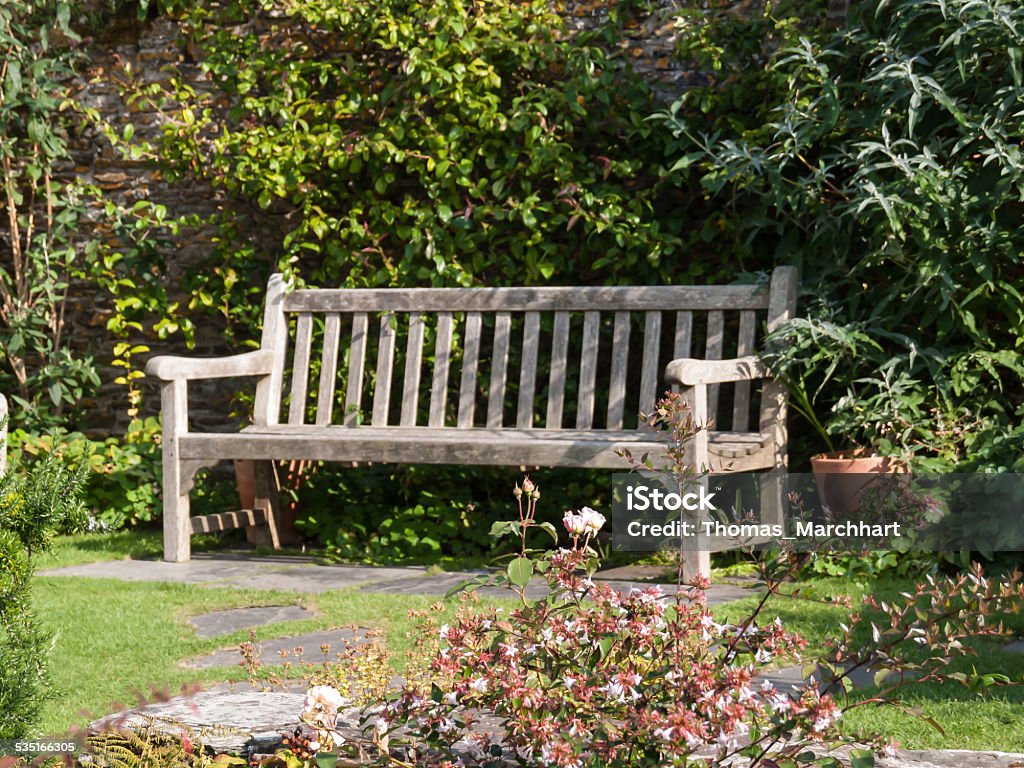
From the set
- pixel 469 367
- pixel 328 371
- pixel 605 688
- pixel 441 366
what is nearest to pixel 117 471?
pixel 328 371

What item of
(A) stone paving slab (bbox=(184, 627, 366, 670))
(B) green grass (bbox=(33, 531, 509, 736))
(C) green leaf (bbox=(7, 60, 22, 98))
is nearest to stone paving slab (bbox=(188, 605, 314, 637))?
(B) green grass (bbox=(33, 531, 509, 736))

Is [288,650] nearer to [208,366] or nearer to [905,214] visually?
[208,366]

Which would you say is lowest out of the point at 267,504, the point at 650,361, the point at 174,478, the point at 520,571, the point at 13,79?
the point at 267,504

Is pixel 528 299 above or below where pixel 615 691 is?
above

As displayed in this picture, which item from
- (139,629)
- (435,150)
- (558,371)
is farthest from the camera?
(435,150)

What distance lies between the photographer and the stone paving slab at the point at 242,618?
3.90 metres

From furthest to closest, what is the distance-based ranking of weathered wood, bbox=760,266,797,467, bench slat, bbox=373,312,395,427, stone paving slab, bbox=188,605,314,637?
bench slat, bbox=373,312,395,427 → weathered wood, bbox=760,266,797,467 → stone paving slab, bbox=188,605,314,637

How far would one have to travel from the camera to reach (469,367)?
5504 millimetres

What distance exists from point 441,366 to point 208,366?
1.04 meters

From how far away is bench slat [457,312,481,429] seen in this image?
5449 mm

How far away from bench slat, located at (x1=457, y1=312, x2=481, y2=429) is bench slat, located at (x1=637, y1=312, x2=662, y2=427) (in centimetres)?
78

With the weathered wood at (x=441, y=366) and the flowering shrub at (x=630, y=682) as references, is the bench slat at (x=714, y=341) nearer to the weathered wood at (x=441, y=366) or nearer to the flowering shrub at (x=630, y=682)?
the weathered wood at (x=441, y=366)

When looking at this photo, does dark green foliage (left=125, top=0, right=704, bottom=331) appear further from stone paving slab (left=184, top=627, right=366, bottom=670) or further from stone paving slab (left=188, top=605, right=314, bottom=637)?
stone paving slab (left=184, top=627, right=366, bottom=670)

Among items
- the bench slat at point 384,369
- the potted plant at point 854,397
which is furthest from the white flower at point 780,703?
the bench slat at point 384,369
